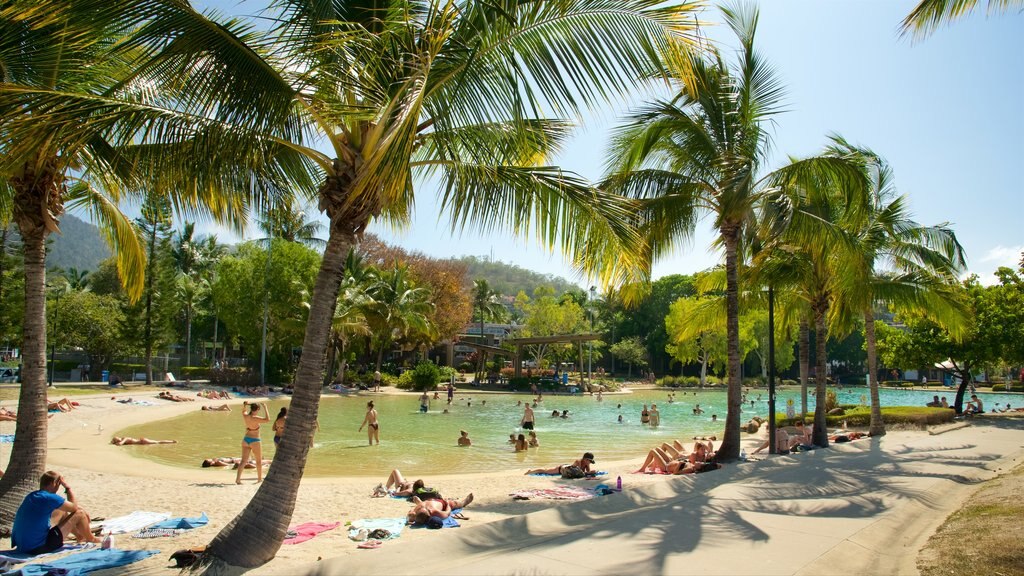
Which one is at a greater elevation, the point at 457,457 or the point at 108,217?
the point at 108,217

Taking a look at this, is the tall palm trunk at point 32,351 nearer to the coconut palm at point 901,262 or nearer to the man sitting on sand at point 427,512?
the man sitting on sand at point 427,512

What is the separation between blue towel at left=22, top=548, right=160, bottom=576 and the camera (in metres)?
5.59

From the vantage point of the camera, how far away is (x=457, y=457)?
1730cm

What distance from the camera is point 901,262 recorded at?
18.7 metres

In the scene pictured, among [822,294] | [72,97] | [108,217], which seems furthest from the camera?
[822,294]

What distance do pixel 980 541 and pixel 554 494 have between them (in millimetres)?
5948

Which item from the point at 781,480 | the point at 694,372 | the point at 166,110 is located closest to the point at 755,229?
the point at 781,480

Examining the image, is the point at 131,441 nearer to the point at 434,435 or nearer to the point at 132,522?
the point at 434,435

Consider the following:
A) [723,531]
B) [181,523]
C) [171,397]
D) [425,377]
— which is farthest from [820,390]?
[425,377]

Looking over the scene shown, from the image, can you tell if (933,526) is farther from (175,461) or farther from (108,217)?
(175,461)

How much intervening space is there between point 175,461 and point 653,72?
14487mm

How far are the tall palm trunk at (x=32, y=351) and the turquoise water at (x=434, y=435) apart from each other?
6415 mm

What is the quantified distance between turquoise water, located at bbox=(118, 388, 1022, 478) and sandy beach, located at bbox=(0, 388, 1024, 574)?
69.4 inches

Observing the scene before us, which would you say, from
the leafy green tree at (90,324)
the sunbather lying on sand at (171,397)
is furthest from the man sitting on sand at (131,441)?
the leafy green tree at (90,324)
